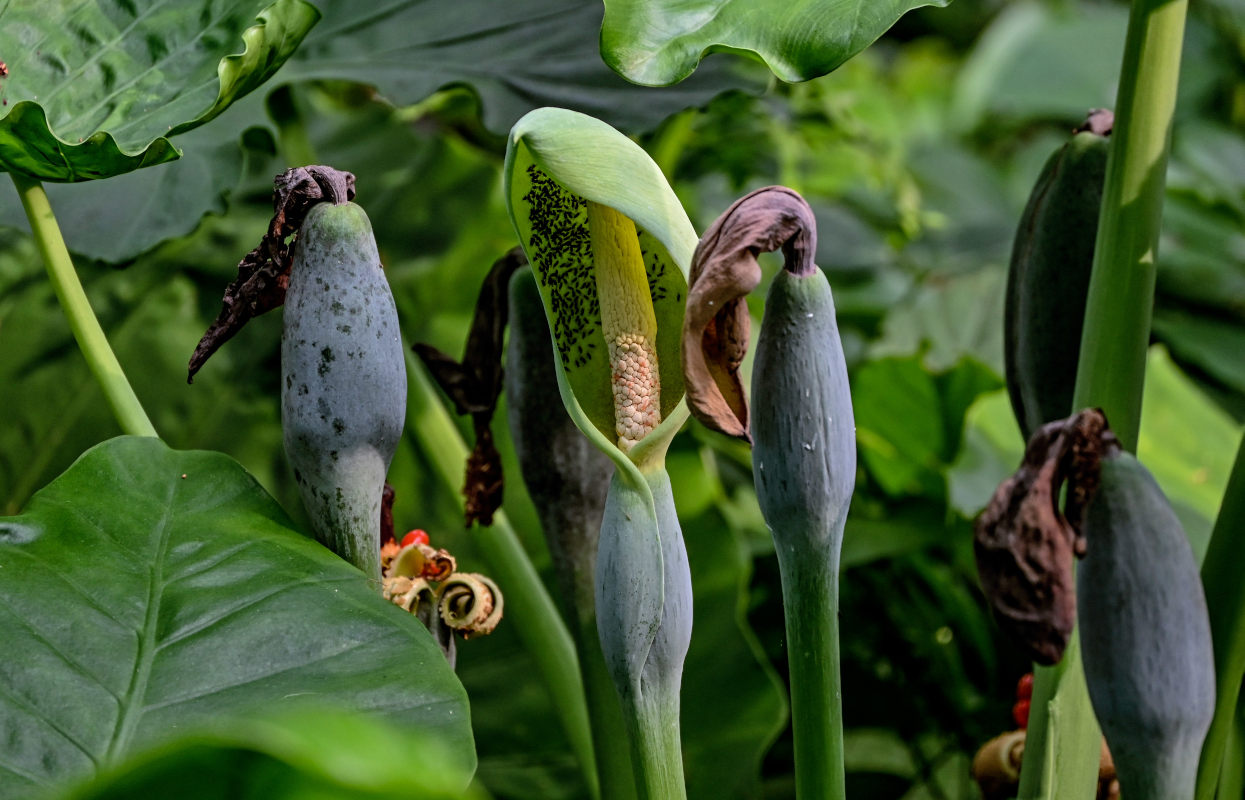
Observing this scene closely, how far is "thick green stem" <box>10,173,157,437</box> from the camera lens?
36cm

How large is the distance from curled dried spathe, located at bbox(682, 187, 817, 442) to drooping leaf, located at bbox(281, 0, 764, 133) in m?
0.20

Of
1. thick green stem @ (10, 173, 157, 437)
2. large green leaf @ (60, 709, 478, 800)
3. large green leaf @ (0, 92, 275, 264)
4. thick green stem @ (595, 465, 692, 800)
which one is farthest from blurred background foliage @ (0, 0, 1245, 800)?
large green leaf @ (60, 709, 478, 800)

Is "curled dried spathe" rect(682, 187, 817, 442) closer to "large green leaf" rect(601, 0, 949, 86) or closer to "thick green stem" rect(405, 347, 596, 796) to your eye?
"large green leaf" rect(601, 0, 949, 86)

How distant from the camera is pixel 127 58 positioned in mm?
404

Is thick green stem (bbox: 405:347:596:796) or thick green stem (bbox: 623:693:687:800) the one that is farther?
thick green stem (bbox: 405:347:596:796)

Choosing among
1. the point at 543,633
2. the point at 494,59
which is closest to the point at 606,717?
the point at 543,633

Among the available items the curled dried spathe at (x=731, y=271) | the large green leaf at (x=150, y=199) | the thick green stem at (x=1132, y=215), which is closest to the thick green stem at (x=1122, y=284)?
the thick green stem at (x=1132, y=215)

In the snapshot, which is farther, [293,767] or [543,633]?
[543,633]

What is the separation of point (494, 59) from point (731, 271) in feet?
0.91

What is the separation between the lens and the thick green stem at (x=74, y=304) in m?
0.36

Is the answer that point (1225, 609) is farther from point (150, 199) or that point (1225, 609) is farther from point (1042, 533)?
point (150, 199)

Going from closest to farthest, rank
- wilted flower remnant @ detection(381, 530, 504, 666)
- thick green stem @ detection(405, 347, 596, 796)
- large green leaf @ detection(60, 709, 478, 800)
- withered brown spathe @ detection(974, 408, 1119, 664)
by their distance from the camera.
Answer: large green leaf @ detection(60, 709, 478, 800), withered brown spathe @ detection(974, 408, 1119, 664), wilted flower remnant @ detection(381, 530, 504, 666), thick green stem @ detection(405, 347, 596, 796)

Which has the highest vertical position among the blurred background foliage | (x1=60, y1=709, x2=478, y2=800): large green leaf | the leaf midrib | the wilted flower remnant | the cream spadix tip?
(x1=60, y1=709, x2=478, y2=800): large green leaf

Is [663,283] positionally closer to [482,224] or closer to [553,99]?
[553,99]
